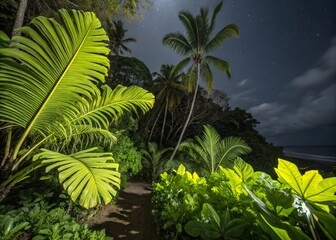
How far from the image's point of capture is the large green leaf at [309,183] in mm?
923

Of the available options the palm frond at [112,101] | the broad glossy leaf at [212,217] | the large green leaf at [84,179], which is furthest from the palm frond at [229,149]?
the broad glossy leaf at [212,217]

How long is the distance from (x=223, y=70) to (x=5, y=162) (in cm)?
1015

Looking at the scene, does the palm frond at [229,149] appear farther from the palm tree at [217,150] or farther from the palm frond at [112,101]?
the palm frond at [112,101]

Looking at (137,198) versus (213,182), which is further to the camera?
(137,198)

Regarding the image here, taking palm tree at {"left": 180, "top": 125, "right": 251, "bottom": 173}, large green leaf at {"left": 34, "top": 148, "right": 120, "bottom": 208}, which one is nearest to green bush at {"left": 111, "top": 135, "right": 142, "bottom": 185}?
palm tree at {"left": 180, "top": 125, "right": 251, "bottom": 173}

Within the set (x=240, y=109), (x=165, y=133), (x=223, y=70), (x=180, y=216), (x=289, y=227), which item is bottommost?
(x=180, y=216)

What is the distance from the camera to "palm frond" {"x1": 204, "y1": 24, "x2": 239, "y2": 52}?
9.92m

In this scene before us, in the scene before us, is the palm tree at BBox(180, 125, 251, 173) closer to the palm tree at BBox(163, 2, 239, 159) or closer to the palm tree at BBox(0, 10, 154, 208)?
the palm tree at BBox(163, 2, 239, 159)

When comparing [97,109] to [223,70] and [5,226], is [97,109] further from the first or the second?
[223,70]

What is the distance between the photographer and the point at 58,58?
1991 millimetres

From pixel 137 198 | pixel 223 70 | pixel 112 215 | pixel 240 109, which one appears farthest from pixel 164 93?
pixel 112 215

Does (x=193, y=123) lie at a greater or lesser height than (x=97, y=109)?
greater

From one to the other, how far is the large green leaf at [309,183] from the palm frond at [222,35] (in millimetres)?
10504

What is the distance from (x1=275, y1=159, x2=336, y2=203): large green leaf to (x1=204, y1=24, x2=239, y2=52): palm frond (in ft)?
34.5
